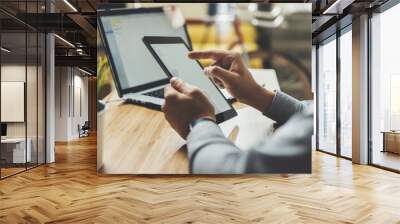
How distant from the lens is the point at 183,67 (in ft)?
20.7

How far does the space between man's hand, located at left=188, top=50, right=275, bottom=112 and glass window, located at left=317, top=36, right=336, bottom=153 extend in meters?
4.59

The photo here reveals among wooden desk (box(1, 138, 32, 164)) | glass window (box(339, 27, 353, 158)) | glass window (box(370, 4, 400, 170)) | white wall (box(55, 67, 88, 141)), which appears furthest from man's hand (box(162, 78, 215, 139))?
Answer: white wall (box(55, 67, 88, 141))

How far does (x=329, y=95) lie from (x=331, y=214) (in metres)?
7.09

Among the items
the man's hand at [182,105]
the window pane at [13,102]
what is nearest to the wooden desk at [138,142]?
the man's hand at [182,105]

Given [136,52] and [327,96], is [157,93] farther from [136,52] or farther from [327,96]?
[327,96]

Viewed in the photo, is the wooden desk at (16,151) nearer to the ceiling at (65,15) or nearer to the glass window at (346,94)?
the ceiling at (65,15)

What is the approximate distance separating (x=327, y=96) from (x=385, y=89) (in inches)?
123

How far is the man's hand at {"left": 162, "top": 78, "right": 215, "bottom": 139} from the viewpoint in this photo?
625 cm

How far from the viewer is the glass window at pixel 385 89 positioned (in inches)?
290

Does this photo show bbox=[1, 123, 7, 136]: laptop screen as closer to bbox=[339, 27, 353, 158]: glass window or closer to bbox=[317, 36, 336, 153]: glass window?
bbox=[339, 27, 353, 158]: glass window

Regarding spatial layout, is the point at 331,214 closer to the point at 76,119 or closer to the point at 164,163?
the point at 164,163

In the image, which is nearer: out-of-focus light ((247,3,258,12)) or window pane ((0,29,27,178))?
out-of-focus light ((247,3,258,12))

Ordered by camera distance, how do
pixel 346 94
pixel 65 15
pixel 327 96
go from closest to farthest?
pixel 65 15, pixel 346 94, pixel 327 96

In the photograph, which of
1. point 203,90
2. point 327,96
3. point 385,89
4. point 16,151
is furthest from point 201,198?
point 327,96
